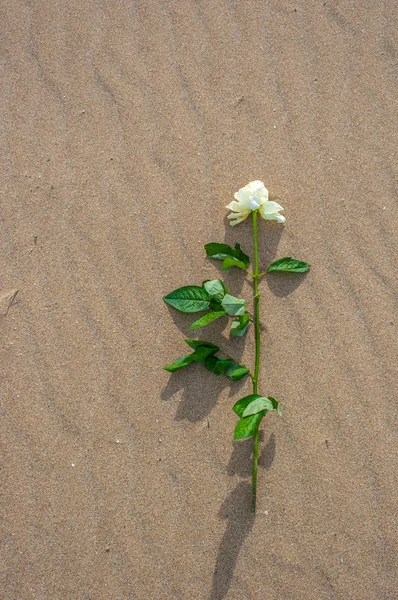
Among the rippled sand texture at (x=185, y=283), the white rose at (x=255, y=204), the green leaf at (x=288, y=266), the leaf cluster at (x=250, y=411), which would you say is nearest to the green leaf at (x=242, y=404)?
the leaf cluster at (x=250, y=411)

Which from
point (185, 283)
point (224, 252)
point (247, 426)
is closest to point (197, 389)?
point (247, 426)

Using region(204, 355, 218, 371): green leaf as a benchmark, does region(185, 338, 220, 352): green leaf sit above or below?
above

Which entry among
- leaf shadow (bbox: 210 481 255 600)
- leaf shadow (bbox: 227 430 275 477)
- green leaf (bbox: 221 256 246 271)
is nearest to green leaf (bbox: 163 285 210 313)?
green leaf (bbox: 221 256 246 271)

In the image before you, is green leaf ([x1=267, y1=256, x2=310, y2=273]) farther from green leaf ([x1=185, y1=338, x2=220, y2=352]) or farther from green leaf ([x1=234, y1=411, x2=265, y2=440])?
green leaf ([x1=234, y1=411, x2=265, y2=440])

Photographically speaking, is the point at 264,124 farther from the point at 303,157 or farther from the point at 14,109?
the point at 14,109

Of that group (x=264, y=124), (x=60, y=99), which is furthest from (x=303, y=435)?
(x=60, y=99)
